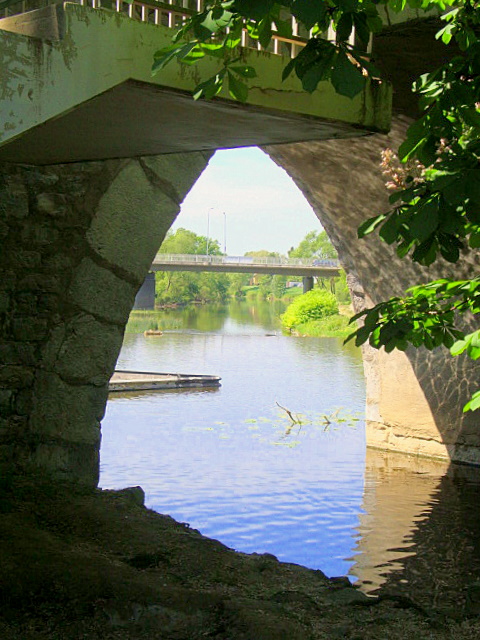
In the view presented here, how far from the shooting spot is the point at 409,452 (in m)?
12.8

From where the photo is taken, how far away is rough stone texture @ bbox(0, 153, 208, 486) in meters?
5.11

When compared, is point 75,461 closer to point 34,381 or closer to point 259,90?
point 34,381

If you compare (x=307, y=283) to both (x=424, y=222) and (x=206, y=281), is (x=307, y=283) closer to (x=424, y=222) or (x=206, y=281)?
(x=206, y=281)

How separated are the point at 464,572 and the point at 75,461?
3.77 metres

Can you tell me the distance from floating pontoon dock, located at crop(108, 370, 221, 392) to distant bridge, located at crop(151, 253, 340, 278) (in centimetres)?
2625

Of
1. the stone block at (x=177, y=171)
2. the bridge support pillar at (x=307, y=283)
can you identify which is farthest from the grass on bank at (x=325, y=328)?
the stone block at (x=177, y=171)

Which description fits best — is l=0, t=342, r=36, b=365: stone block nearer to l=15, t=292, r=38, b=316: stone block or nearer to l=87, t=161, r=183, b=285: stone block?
l=15, t=292, r=38, b=316: stone block

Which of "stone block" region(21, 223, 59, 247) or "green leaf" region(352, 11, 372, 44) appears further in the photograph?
"stone block" region(21, 223, 59, 247)

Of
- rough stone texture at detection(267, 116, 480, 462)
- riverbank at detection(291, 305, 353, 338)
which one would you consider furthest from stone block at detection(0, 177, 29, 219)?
riverbank at detection(291, 305, 353, 338)

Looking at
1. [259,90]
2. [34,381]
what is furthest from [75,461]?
[259,90]

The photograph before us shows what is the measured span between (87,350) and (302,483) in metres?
6.31

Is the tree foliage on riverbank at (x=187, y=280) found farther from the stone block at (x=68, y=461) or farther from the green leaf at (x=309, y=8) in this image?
the green leaf at (x=309, y=8)

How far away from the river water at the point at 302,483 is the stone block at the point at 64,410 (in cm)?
289

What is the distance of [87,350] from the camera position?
529cm
